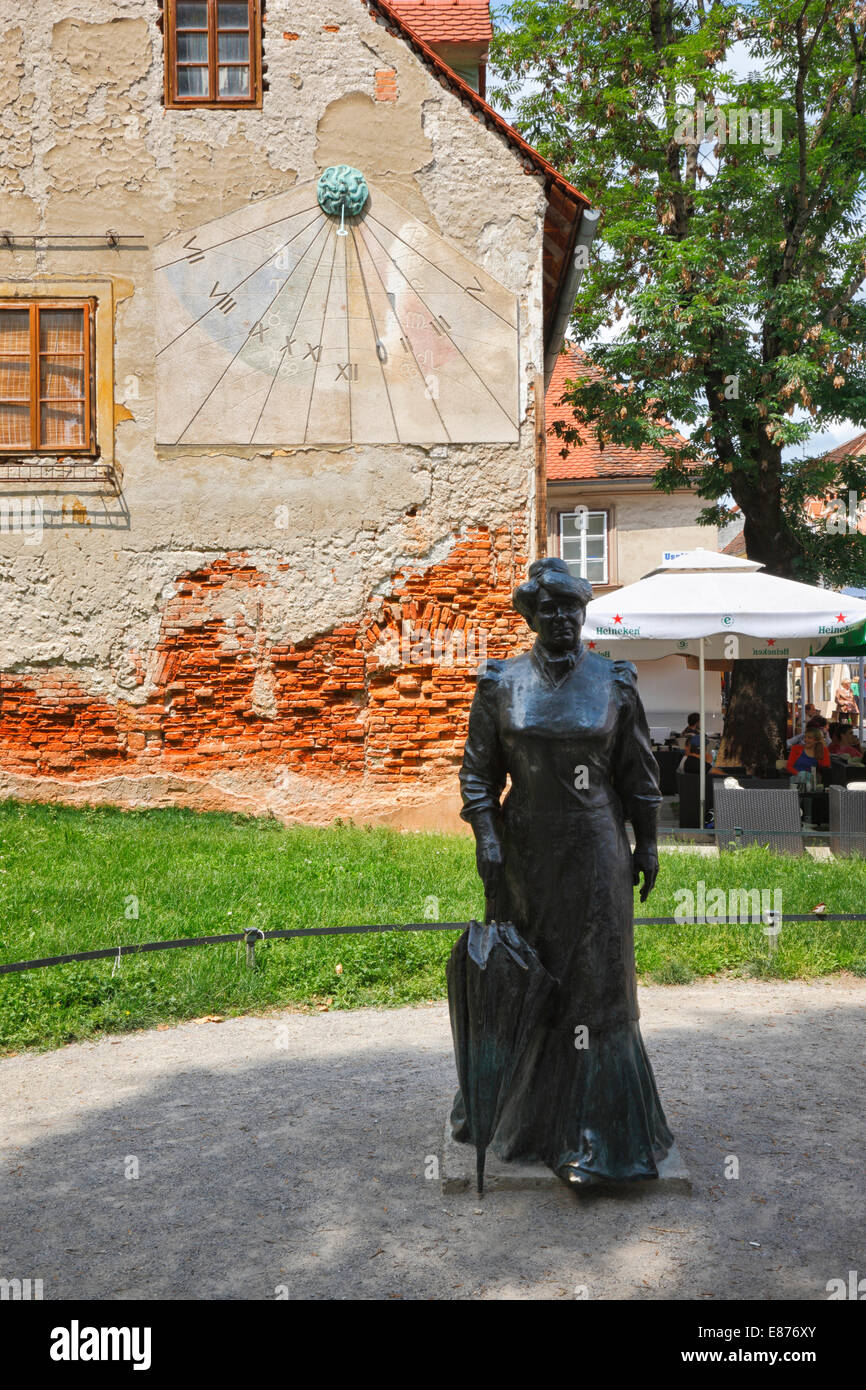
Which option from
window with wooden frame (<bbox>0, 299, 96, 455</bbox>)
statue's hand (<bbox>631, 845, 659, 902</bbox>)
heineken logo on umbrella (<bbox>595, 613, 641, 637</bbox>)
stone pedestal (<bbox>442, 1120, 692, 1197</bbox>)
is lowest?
stone pedestal (<bbox>442, 1120, 692, 1197</bbox>)

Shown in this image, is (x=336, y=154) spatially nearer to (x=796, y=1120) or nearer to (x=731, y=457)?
(x=731, y=457)

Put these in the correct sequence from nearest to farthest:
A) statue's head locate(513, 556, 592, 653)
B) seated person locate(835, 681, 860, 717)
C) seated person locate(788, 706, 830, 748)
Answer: statue's head locate(513, 556, 592, 653), seated person locate(788, 706, 830, 748), seated person locate(835, 681, 860, 717)

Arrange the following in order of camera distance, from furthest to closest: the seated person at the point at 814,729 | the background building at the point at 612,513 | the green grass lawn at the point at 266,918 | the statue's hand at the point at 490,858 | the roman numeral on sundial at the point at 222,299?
the background building at the point at 612,513 < the seated person at the point at 814,729 < the roman numeral on sundial at the point at 222,299 < the green grass lawn at the point at 266,918 < the statue's hand at the point at 490,858

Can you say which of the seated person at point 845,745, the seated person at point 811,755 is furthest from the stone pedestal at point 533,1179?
the seated person at point 845,745

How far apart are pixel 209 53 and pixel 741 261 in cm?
834

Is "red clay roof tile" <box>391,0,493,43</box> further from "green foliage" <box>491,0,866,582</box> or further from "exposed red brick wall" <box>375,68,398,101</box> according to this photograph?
"exposed red brick wall" <box>375,68,398,101</box>

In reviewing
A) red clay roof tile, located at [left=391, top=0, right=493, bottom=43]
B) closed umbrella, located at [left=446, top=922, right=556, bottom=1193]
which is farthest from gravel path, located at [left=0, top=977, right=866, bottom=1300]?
red clay roof tile, located at [left=391, top=0, right=493, bottom=43]

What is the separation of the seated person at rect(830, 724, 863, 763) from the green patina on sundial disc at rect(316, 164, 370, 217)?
8.81 meters

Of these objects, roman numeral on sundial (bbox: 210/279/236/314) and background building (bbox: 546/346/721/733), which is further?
background building (bbox: 546/346/721/733)

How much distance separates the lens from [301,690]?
1239cm

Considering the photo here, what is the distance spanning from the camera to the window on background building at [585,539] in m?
28.7

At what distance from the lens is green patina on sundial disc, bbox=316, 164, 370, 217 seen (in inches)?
488

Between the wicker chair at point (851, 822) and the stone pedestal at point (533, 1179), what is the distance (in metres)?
7.12

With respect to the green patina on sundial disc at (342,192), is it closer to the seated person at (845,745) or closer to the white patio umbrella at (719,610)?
the white patio umbrella at (719,610)
